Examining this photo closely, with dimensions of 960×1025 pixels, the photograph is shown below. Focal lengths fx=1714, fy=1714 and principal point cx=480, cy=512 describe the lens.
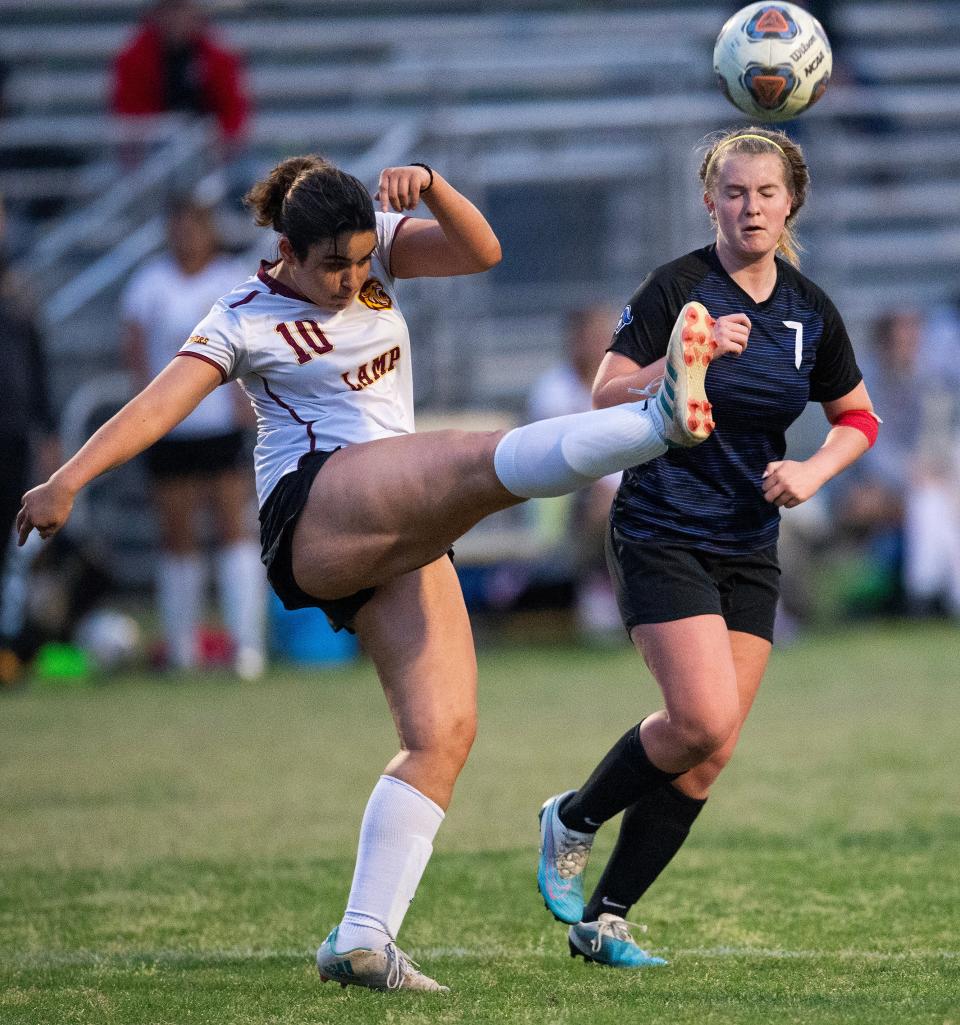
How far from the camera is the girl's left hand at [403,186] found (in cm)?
398

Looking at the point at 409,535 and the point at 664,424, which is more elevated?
the point at 664,424

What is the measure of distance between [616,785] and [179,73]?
351 inches

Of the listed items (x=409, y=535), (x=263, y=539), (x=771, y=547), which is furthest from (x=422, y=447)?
(x=771, y=547)

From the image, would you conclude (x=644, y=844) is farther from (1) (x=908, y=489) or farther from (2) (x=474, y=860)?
(1) (x=908, y=489)

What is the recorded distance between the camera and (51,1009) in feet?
12.4

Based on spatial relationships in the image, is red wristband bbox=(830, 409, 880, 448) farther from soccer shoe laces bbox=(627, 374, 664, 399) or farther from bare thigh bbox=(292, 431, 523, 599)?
bare thigh bbox=(292, 431, 523, 599)

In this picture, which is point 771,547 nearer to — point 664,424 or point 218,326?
point 664,424

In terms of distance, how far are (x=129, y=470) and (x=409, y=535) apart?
29.3 ft

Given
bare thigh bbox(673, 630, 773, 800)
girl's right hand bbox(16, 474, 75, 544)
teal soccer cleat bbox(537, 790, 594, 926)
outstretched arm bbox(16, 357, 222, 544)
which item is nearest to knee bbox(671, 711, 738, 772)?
bare thigh bbox(673, 630, 773, 800)

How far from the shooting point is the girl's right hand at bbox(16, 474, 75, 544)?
144 inches

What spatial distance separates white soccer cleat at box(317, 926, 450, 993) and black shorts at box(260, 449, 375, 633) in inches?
29.6

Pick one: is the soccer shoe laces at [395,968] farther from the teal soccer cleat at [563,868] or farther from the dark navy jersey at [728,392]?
the dark navy jersey at [728,392]

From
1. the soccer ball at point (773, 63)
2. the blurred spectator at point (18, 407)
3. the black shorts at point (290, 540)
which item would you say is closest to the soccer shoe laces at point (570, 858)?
the black shorts at point (290, 540)

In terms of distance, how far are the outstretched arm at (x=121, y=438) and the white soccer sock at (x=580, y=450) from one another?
71cm
